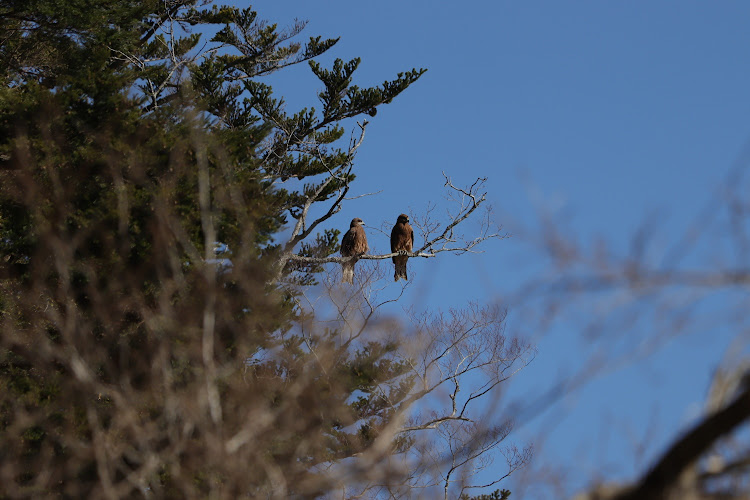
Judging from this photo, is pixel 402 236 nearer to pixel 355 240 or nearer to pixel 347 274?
pixel 355 240

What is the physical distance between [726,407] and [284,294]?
983 centimetres

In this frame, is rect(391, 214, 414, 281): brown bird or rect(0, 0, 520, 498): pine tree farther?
rect(391, 214, 414, 281): brown bird

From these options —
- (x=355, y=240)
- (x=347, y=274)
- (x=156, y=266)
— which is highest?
(x=355, y=240)

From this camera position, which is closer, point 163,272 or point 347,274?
point 163,272

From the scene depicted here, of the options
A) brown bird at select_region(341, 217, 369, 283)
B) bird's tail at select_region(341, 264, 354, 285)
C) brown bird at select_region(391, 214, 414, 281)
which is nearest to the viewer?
bird's tail at select_region(341, 264, 354, 285)

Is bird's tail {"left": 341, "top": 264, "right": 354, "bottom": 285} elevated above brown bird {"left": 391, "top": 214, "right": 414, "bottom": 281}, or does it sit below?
below

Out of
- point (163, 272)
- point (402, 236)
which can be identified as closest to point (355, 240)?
point (402, 236)

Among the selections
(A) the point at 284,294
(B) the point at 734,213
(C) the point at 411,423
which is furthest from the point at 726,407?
(C) the point at 411,423

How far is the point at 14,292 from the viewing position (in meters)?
10.4

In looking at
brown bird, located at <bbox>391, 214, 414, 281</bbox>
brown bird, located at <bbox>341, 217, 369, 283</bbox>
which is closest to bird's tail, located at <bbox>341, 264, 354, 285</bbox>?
brown bird, located at <bbox>341, 217, 369, 283</bbox>

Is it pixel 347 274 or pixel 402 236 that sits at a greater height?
pixel 402 236

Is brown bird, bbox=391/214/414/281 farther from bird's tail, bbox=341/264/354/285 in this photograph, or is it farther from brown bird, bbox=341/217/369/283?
bird's tail, bbox=341/264/354/285

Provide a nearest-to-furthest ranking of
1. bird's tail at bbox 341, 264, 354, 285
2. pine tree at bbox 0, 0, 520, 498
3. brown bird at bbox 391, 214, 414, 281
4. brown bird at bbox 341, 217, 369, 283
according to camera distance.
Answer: pine tree at bbox 0, 0, 520, 498 < bird's tail at bbox 341, 264, 354, 285 < brown bird at bbox 341, 217, 369, 283 < brown bird at bbox 391, 214, 414, 281

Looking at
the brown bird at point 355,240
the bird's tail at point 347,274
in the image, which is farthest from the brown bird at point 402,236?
the bird's tail at point 347,274
